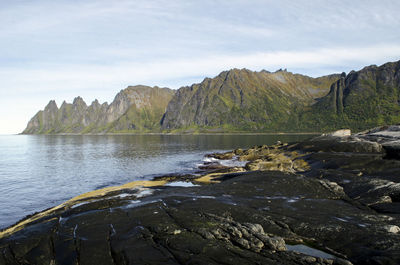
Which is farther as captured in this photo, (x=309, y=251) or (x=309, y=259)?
(x=309, y=251)

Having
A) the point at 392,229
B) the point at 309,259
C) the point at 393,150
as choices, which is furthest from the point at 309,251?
the point at 393,150

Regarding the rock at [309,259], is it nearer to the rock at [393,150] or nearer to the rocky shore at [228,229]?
the rocky shore at [228,229]

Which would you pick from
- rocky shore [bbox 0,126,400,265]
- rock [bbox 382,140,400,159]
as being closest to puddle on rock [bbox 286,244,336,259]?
rocky shore [bbox 0,126,400,265]

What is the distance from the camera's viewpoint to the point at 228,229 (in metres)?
15.5

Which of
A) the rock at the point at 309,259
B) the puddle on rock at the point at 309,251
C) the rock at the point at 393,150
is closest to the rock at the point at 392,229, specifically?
the puddle on rock at the point at 309,251

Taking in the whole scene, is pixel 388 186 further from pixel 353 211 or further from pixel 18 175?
pixel 18 175

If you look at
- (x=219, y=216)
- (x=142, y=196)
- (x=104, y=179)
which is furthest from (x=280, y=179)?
(x=104, y=179)

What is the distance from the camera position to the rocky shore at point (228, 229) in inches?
519

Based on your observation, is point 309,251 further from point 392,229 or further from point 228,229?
point 392,229

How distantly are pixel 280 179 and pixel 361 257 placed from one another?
51.7 feet

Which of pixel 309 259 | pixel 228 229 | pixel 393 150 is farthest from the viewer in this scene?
pixel 393 150

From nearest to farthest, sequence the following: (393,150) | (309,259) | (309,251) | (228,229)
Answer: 1. (309,259)
2. (309,251)
3. (228,229)
4. (393,150)

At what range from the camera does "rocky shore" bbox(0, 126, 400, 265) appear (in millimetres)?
13172

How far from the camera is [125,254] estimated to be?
13.3 meters
